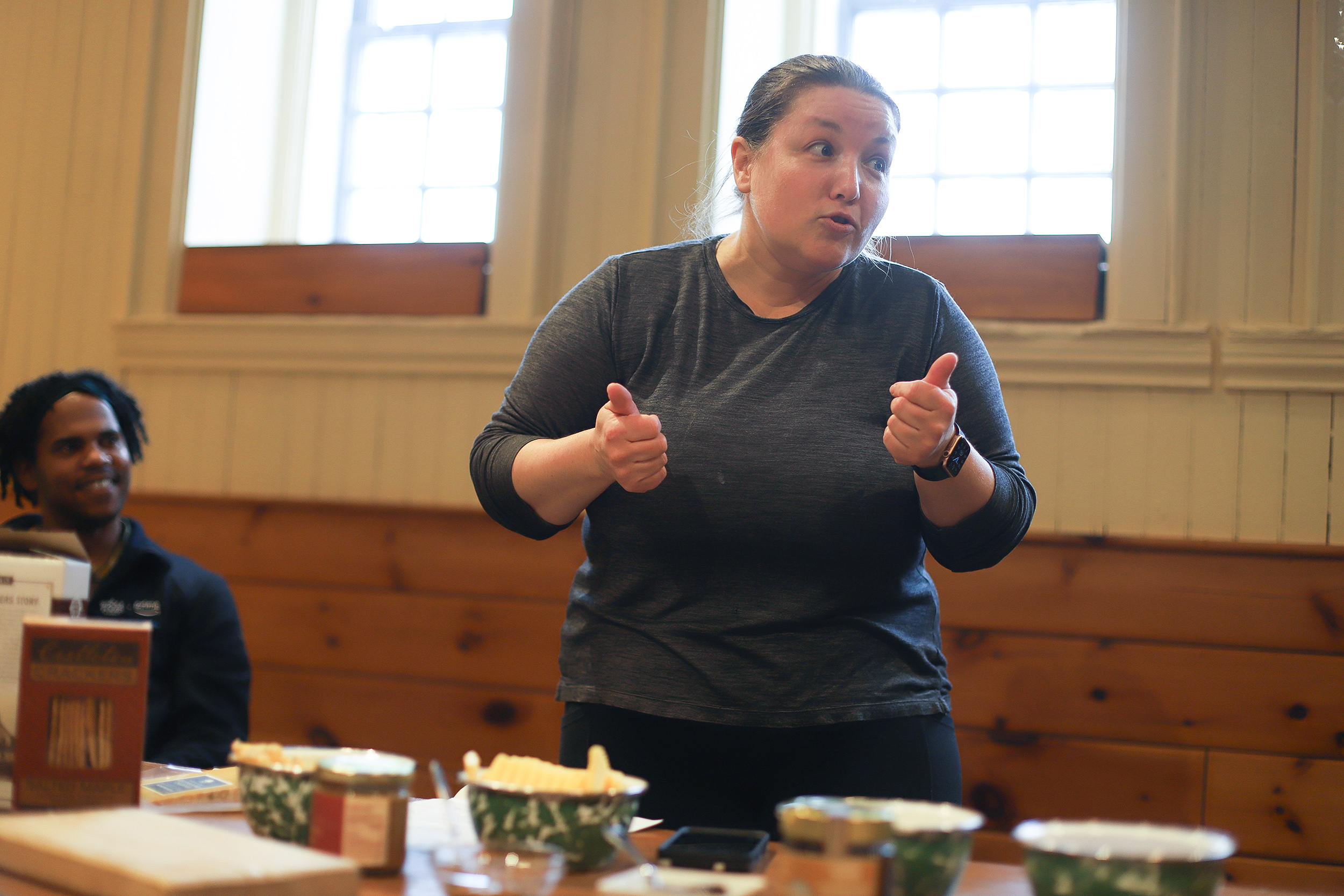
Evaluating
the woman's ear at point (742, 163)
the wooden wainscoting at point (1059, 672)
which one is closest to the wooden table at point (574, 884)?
the woman's ear at point (742, 163)

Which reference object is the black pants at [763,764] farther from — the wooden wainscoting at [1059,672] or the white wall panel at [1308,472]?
the white wall panel at [1308,472]

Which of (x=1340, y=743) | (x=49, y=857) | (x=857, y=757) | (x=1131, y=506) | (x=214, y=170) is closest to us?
(x=49, y=857)

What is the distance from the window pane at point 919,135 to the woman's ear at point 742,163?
125cm

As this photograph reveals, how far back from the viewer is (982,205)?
99.8 inches

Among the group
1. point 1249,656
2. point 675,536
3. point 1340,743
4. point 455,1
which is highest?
point 455,1

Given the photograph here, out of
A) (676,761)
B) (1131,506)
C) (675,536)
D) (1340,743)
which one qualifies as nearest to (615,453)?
(675,536)

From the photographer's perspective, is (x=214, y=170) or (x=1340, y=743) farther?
(x=214, y=170)

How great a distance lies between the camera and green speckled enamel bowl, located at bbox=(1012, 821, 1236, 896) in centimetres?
66

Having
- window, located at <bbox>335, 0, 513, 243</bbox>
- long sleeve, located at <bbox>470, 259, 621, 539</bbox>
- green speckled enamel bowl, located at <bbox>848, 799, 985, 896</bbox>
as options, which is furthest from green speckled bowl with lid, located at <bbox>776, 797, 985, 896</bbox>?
window, located at <bbox>335, 0, 513, 243</bbox>

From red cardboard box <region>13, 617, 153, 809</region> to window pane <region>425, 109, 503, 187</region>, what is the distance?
203 centimetres

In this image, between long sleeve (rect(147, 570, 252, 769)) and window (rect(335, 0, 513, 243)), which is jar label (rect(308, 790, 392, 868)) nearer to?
long sleeve (rect(147, 570, 252, 769))

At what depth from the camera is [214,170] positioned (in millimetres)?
2871

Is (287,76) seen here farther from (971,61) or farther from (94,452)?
(971,61)

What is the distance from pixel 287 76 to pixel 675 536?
2.37 meters
